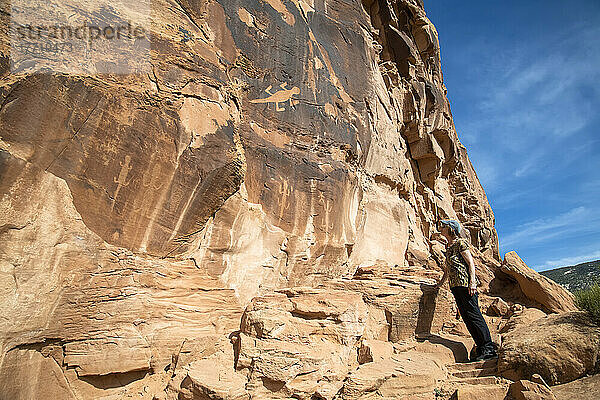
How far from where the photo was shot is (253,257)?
18.9ft

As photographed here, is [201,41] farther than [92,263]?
Yes

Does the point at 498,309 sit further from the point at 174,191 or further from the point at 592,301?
the point at 174,191

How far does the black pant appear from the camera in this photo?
5.10m

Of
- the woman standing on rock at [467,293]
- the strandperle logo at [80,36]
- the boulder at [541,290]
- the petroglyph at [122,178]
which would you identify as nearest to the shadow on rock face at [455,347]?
the woman standing on rock at [467,293]

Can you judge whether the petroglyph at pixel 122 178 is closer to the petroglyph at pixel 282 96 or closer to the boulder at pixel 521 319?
the petroglyph at pixel 282 96

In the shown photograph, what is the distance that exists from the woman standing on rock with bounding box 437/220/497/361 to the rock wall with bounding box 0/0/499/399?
1040 millimetres

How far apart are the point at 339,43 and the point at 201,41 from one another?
4.33 m

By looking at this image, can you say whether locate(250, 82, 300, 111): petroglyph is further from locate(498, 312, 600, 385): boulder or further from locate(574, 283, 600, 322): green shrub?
locate(574, 283, 600, 322): green shrub

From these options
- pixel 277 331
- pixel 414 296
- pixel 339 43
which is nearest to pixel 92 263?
pixel 277 331

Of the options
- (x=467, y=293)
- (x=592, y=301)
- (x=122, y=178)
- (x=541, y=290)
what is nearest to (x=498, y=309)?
(x=541, y=290)

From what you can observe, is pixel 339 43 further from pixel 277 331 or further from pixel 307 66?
pixel 277 331

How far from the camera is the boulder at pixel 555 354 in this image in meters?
4.00

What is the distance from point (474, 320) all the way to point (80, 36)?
6645mm

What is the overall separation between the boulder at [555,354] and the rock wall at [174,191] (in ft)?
5.50
